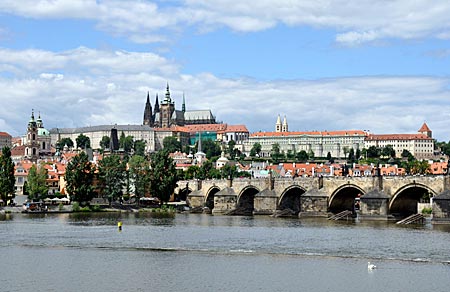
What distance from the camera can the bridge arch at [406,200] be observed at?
215ft

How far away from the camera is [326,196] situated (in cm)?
7225

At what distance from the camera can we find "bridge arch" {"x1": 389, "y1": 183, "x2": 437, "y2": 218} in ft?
215

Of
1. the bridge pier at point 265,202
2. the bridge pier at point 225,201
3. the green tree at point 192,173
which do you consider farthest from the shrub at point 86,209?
the green tree at point 192,173

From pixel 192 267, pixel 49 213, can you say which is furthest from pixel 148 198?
pixel 192 267

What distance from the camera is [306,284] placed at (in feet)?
113

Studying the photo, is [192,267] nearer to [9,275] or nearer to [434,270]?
[9,275]

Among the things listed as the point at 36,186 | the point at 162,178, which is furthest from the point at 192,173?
the point at 36,186

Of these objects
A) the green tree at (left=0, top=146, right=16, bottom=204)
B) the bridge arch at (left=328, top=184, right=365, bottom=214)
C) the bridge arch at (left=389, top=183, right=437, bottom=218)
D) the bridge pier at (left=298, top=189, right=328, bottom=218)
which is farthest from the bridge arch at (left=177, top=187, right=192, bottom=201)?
the bridge arch at (left=389, top=183, right=437, bottom=218)

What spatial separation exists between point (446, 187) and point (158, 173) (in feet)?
124

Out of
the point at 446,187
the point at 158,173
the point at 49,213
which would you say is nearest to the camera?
the point at 446,187

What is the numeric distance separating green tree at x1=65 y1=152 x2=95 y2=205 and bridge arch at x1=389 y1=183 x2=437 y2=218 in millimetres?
34690

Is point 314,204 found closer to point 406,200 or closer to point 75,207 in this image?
point 406,200

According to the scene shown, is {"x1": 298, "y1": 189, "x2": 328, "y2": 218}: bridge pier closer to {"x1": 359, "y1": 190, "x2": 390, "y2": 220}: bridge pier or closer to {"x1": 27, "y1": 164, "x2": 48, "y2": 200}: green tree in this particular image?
{"x1": 359, "y1": 190, "x2": 390, "y2": 220}: bridge pier

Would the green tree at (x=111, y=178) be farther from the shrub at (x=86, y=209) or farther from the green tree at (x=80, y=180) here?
the shrub at (x=86, y=209)
